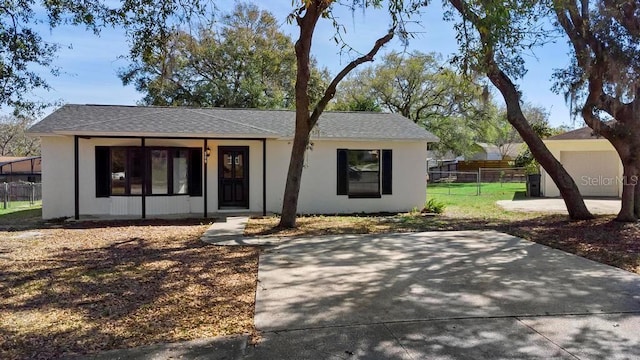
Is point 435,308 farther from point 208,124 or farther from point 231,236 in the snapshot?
point 208,124

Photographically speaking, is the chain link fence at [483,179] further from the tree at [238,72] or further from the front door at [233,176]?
the front door at [233,176]

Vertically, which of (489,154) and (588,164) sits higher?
(489,154)

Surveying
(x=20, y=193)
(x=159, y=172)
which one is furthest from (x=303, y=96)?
(x=20, y=193)

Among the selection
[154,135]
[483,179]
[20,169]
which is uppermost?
[154,135]

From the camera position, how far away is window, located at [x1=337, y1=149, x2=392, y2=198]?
14.8m

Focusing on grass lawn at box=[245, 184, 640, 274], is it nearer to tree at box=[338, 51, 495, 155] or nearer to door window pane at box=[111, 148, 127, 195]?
door window pane at box=[111, 148, 127, 195]

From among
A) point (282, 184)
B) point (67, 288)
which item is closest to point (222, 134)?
point (282, 184)

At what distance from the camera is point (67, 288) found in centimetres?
577

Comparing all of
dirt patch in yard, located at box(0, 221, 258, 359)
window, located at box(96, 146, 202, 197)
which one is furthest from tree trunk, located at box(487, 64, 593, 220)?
window, located at box(96, 146, 202, 197)

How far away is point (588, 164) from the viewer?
20422 millimetres

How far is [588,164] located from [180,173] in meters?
17.3

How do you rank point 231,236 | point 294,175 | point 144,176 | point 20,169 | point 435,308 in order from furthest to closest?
point 20,169, point 144,176, point 294,175, point 231,236, point 435,308

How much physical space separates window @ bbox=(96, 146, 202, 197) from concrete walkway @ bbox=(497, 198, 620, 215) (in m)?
10.8

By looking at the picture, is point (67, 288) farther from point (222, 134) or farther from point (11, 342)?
point (222, 134)
